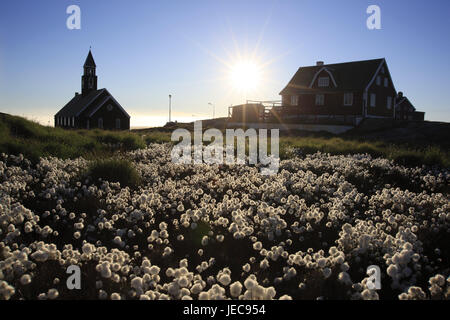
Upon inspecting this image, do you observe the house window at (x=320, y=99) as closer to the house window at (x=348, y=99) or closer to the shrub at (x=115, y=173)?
the house window at (x=348, y=99)

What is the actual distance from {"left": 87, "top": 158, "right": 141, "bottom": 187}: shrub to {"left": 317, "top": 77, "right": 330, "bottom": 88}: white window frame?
1465 inches

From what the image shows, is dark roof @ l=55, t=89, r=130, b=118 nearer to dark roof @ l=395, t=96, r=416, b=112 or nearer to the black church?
the black church

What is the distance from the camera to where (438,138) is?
24031 millimetres

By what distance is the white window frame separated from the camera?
42.2 meters

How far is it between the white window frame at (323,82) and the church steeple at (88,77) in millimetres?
38371

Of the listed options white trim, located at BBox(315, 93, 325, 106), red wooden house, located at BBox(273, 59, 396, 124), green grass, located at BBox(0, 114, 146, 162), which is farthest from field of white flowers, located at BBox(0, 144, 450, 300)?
white trim, located at BBox(315, 93, 325, 106)

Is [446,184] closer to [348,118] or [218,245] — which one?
[218,245]

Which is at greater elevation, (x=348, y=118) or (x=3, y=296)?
(x=348, y=118)

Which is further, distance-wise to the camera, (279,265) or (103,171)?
(103,171)

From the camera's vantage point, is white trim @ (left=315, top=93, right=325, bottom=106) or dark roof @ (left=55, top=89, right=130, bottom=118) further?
dark roof @ (left=55, top=89, right=130, bottom=118)

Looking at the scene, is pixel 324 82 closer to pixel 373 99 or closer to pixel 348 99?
pixel 348 99

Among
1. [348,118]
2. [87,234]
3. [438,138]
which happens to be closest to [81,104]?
[348,118]

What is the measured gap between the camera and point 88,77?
59000 mm
